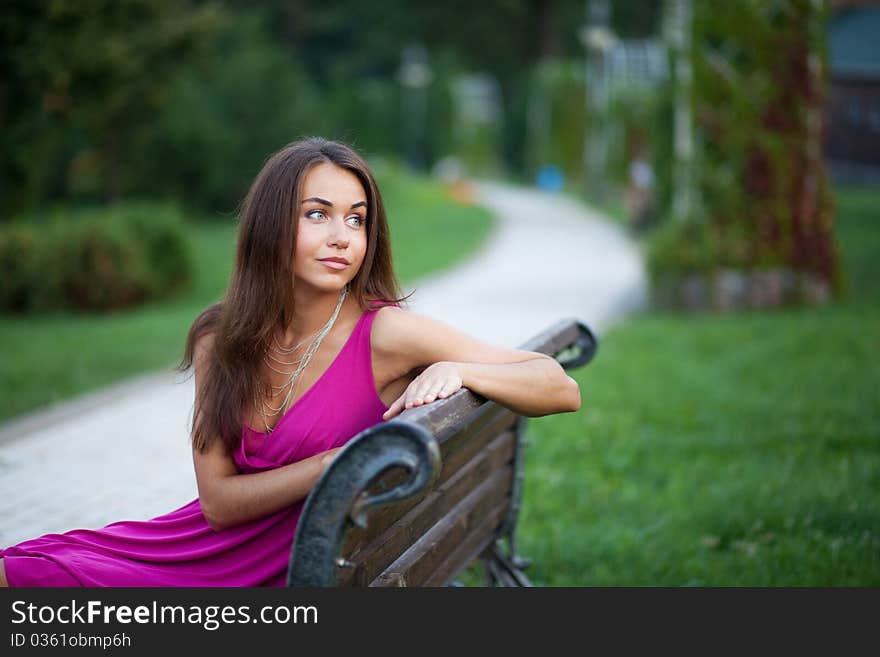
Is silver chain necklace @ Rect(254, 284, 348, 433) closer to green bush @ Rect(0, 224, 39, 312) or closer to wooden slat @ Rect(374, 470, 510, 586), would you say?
wooden slat @ Rect(374, 470, 510, 586)

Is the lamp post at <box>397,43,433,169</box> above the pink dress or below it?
below

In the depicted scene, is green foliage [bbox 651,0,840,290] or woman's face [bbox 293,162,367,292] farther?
green foliage [bbox 651,0,840,290]

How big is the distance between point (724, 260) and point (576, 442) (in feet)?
21.3

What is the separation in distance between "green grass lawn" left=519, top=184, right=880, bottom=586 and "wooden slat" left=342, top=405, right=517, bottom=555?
118 centimetres

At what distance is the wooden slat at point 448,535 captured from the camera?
2664mm

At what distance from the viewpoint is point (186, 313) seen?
13812mm

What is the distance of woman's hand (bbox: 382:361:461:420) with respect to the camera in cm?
252

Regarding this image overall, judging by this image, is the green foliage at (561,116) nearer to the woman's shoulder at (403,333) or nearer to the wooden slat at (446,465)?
the wooden slat at (446,465)

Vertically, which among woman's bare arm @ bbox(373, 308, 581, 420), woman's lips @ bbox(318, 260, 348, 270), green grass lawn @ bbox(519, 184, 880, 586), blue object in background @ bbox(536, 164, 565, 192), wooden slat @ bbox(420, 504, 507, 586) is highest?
woman's lips @ bbox(318, 260, 348, 270)

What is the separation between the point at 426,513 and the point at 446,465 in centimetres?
14

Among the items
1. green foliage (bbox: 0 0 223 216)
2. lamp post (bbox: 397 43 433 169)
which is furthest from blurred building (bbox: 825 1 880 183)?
lamp post (bbox: 397 43 433 169)

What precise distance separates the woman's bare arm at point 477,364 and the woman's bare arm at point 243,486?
30 centimetres

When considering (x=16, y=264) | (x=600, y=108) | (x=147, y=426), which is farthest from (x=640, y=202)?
(x=147, y=426)

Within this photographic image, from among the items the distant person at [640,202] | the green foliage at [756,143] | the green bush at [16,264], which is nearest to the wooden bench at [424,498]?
the green foliage at [756,143]
